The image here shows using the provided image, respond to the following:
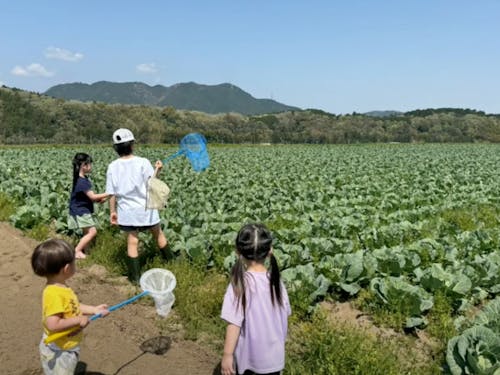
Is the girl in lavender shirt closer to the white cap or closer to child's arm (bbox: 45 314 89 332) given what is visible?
child's arm (bbox: 45 314 89 332)

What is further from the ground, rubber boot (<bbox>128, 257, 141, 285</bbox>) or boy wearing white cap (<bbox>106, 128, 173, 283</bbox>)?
boy wearing white cap (<bbox>106, 128, 173, 283</bbox>)

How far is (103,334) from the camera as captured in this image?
4879 mm

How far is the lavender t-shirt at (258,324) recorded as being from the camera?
282 cm

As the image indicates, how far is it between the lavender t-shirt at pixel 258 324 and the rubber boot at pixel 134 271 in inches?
136

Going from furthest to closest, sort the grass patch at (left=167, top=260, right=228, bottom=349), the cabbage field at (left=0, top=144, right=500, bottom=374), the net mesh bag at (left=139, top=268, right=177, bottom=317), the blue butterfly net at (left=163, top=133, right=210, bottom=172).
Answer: the blue butterfly net at (left=163, top=133, right=210, bottom=172) → the cabbage field at (left=0, top=144, right=500, bottom=374) → the grass patch at (left=167, top=260, right=228, bottom=349) → the net mesh bag at (left=139, top=268, right=177, bottom=317)

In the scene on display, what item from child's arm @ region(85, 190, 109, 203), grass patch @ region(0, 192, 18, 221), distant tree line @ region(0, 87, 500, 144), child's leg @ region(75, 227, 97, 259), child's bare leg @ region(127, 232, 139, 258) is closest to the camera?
child's bare leg @ region(127, 232, 139, 258)

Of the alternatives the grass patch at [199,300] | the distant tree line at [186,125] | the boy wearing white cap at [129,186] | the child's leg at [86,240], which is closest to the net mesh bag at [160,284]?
the grass patch at [199,300]

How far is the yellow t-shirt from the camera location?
302 cm

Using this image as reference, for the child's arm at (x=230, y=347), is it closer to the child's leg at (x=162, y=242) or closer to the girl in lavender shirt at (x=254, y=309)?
the girl in lavender shirt at (x=254, y=309)

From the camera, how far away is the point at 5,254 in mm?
7668

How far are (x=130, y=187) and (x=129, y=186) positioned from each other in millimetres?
18

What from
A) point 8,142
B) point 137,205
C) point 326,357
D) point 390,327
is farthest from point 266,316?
point 8,142

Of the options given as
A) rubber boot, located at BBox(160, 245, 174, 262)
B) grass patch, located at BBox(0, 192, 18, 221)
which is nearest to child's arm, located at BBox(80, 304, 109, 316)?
rubber boot, located at BBox(160, 245, 174, 262)

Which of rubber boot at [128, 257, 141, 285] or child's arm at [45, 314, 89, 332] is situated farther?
rubber boot at [128, 257, 141, 285]
